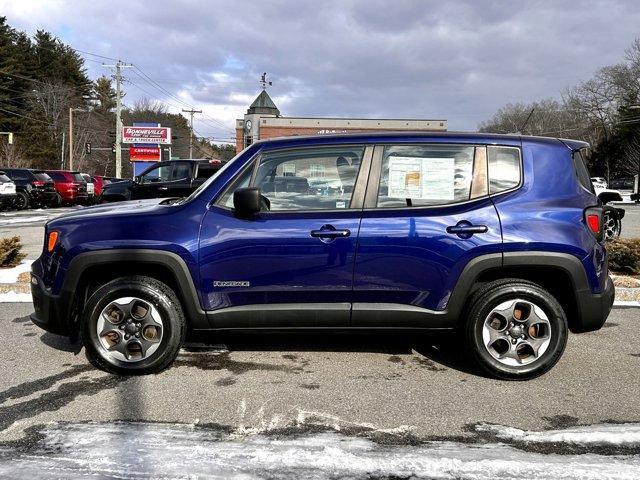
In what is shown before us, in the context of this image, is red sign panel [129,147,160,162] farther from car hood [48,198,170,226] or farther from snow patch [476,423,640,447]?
snow patch [476,423,640,447]

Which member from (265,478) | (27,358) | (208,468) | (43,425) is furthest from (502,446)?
(27,358)

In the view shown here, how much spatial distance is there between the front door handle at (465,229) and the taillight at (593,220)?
755mm

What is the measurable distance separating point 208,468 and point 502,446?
164 cm

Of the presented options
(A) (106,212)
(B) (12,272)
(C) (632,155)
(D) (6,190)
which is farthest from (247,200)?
(C) (632,155)

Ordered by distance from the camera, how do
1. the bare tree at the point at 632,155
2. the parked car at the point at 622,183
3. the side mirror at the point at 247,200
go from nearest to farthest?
1. the side mirror at the point at 247,200
2. the bare tree at the point at 632,155
3. the parked car at the point at 622,183

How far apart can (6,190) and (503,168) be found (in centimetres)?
1980

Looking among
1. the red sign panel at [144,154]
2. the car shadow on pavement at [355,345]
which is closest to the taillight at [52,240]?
the car shadow on pavement at [355,345]

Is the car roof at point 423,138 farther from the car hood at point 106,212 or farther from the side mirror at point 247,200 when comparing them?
the car hood at point 106,212

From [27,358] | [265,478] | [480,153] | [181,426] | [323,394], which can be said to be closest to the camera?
[265,478]

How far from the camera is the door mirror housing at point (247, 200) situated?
361 cm

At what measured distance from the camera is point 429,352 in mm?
4516

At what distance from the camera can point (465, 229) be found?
12.1 feet

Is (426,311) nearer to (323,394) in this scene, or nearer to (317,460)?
(323,394)

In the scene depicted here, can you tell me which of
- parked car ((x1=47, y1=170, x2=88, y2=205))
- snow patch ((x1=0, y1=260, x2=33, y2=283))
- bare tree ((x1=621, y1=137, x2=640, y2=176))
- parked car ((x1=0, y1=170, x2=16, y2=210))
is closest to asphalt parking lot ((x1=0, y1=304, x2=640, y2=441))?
snow patch ((x1=0, y1=260, x2=33, y2=283))
